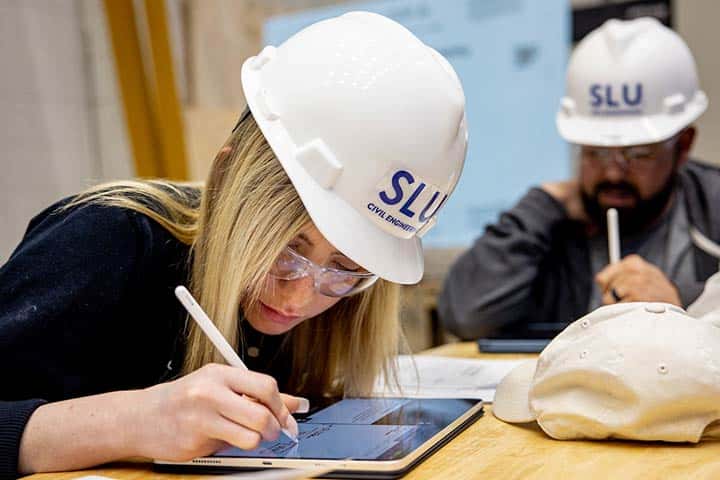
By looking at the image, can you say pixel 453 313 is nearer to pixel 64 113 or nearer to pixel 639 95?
pixel 639 95

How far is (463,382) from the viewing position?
1.43 m

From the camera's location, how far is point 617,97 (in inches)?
85.8

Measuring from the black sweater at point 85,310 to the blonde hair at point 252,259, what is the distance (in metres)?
0.04

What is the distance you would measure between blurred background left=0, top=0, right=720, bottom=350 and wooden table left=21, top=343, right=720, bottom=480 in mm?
1770

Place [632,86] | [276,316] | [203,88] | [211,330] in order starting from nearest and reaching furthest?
[211,330]
[276,316]
[632,86]
[203,88]

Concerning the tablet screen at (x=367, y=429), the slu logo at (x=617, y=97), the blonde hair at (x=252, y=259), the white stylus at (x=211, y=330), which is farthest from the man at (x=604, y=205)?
the white stylus at (x=211, y=330)

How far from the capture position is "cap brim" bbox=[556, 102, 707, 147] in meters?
2.15

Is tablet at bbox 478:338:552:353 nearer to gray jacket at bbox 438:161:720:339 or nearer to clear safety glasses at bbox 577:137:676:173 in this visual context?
gray jacket at bbox 438:161:720:339

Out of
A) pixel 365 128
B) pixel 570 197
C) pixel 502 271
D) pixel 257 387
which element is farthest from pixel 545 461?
pixel 570 197

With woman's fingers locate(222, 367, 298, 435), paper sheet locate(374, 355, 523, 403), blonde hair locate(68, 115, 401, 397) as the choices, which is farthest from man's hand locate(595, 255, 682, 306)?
woman's fingers locate(222, 367, 298, 435)

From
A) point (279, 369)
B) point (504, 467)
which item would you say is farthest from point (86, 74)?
point (504, 467)

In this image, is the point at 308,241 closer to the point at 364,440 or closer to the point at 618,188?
the point at 364,440

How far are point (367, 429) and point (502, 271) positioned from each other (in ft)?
4.58

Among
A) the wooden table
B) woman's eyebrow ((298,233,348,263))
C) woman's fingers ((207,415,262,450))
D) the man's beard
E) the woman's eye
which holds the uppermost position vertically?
woman's eyebrow ((298,233,348,263))
